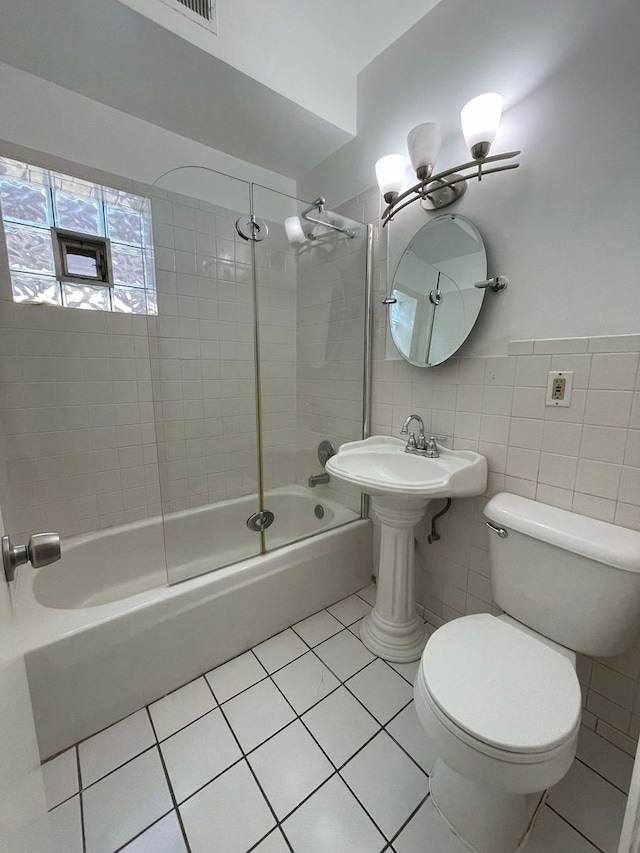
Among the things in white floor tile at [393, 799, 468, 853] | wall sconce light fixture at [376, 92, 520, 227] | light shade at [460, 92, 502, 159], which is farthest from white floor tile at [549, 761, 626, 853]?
light shade at [460, 92, 502, 159]

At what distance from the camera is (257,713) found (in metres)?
1.19

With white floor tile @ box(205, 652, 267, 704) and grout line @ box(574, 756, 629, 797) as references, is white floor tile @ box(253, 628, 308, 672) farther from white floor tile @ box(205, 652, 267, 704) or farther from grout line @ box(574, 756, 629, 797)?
grout line @ box(574, 756, 629, 797)

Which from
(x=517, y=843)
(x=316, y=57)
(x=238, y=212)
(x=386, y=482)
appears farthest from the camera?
(x=238, y=212)

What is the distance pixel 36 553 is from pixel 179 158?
1.97 meters

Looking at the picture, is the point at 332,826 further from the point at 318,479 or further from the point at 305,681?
the point at 318,479

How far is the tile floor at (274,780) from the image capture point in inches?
34.5

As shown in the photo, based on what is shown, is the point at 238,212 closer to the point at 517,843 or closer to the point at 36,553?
the point at 36,553

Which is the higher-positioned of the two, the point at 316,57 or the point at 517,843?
the point at 316,57

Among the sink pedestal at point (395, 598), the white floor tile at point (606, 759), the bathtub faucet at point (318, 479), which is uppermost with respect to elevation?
the bathtub faucet at point (318, 479)

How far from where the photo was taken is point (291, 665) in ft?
4.54

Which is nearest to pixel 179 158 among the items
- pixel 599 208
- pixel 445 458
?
pixel 599 208

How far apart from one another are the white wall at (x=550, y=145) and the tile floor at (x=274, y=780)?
1.37 meters

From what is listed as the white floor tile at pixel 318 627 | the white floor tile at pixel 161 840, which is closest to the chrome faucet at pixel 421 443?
the white floor tile at pixel 318 627

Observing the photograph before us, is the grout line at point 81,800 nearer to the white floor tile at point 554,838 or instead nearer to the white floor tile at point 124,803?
the white floor tile at point 124,803
